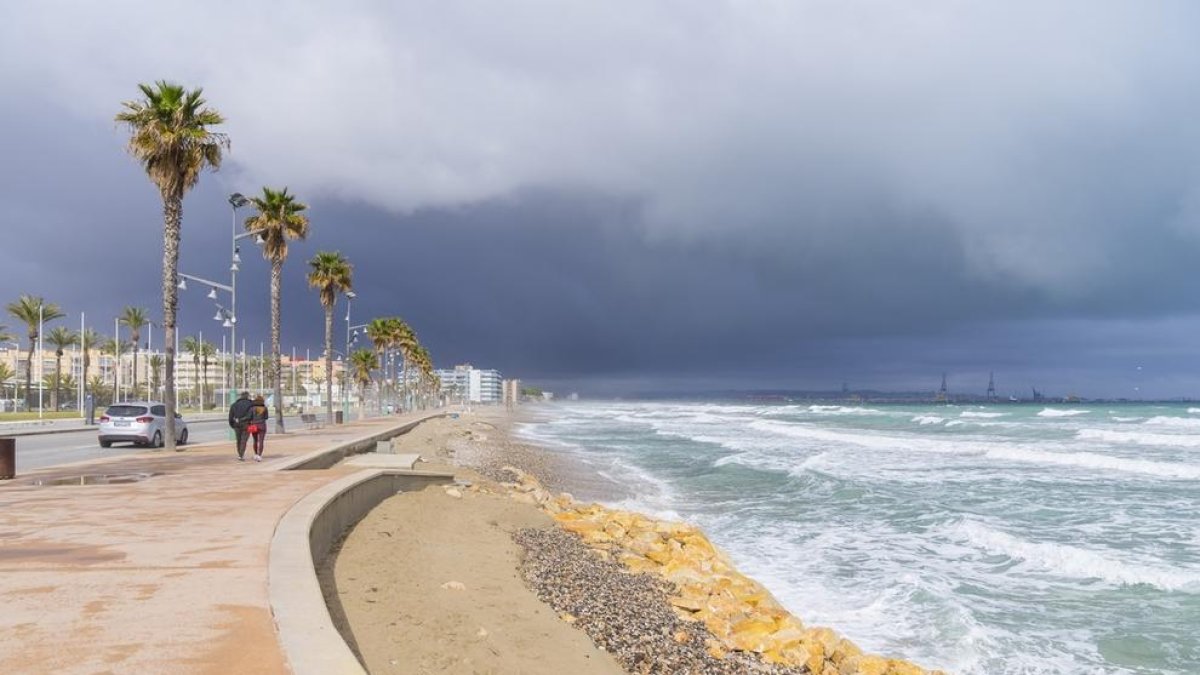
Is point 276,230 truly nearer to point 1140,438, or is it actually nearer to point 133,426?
point 133,426

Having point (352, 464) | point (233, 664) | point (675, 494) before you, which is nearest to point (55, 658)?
point (233, 664)

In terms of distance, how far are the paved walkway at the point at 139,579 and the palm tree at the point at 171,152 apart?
10.9 m

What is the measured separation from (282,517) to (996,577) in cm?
1154

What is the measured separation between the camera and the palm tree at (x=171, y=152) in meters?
21.4

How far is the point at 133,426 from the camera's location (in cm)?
2462

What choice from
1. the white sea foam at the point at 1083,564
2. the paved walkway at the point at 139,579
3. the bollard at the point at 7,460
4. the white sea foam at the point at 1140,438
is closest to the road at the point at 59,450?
the bollard at the point at 7,460

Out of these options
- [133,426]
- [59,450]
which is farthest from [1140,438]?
[59,450]

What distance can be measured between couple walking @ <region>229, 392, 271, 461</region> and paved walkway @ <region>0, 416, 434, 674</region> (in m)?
5.93

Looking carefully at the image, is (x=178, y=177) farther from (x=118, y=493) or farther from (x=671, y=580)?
(x=671, y=580)

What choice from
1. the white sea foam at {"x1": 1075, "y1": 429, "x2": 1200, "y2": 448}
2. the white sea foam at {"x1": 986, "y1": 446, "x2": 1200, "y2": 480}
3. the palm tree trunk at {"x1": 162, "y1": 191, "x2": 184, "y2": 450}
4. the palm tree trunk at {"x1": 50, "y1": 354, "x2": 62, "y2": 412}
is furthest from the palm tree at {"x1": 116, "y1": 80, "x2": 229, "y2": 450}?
the palm tree trunk at {"x1": 50, "y1": 354, "x2": 62, "y2": 412}

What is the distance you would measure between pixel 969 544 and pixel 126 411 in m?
24.2

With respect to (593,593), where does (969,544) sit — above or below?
below

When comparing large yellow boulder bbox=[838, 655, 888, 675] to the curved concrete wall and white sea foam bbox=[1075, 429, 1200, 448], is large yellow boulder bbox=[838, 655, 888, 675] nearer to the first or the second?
the curved concrete wall

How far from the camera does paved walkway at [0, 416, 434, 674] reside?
15.1ft
